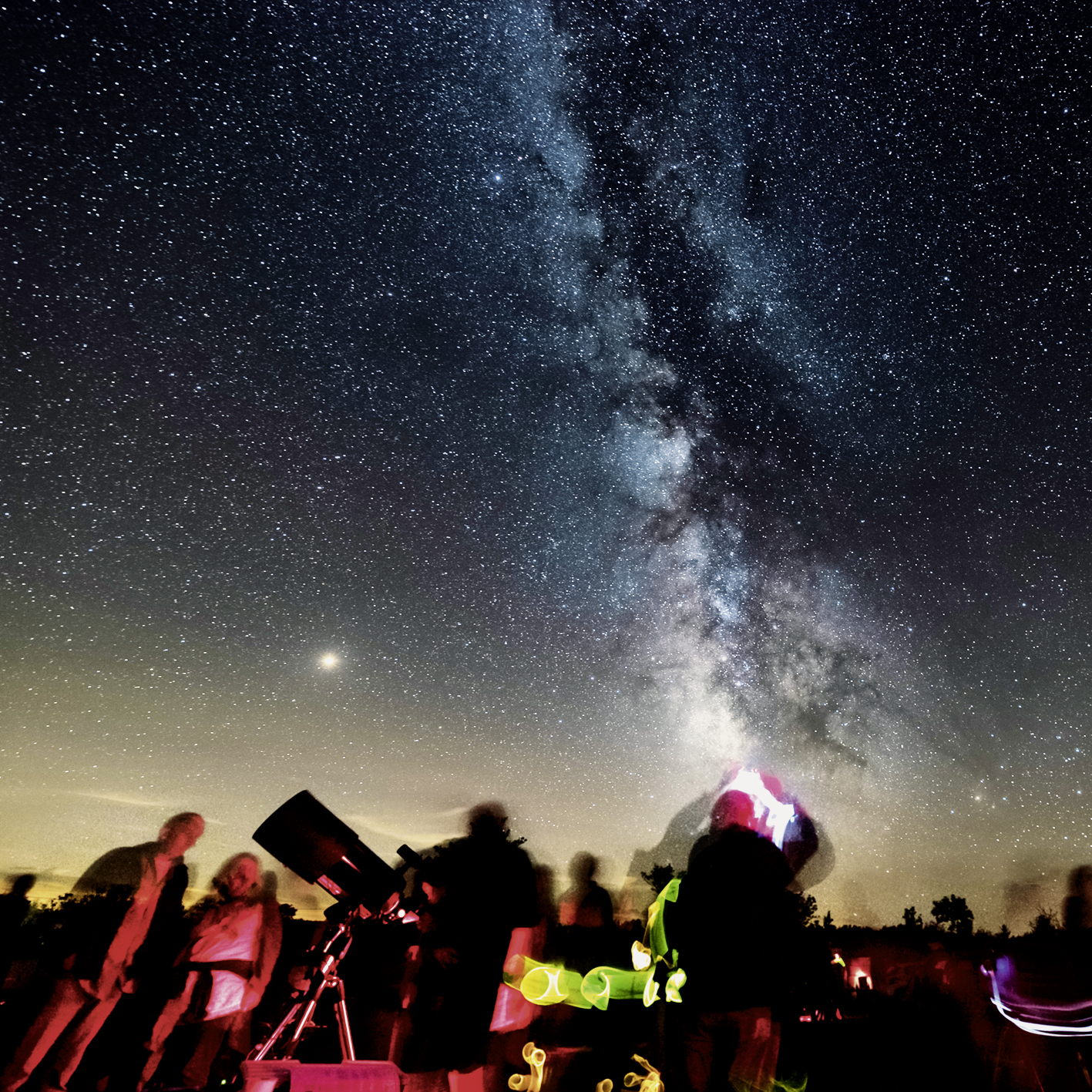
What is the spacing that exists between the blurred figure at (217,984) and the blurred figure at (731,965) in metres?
3.07

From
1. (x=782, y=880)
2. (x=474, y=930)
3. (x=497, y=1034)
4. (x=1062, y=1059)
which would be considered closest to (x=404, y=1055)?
(x=497, y=1034)

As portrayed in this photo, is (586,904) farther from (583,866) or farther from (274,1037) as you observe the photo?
(274,1037)

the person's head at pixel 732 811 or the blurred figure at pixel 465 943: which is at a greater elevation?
the person's head at pixel 732 811

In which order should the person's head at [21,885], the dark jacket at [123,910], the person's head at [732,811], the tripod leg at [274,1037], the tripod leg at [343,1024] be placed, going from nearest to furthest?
the tripod leg at [274,1037]
the tripod leg at [343,1024]
the dark jacket at [123,910]
the person's head at [732,811]
the person's head at [21,885]

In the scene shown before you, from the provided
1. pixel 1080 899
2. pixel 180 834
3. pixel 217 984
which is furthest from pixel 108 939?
pixel 1080 899

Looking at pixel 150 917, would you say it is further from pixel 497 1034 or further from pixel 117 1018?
pixel 497 1034

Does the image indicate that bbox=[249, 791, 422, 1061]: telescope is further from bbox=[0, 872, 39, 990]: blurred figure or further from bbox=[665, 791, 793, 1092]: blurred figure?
bbox=[0, 872, 39, 990]: blurred figure

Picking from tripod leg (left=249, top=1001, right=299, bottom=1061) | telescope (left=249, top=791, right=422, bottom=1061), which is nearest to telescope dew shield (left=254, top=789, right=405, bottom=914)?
telescope (left=249, top=791, right=422, bottom=1061)

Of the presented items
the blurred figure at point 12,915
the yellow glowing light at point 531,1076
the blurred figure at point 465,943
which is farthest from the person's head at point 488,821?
the blurred figure at point 12,915

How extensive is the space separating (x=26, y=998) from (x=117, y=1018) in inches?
29.9

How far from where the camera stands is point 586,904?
218 inches

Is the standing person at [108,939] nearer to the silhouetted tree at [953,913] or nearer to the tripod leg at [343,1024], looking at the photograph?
the tripod leg at [343,1024]

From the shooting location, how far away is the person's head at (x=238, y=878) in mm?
4773

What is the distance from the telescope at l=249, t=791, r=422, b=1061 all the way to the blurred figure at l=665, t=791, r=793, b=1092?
2142mm
